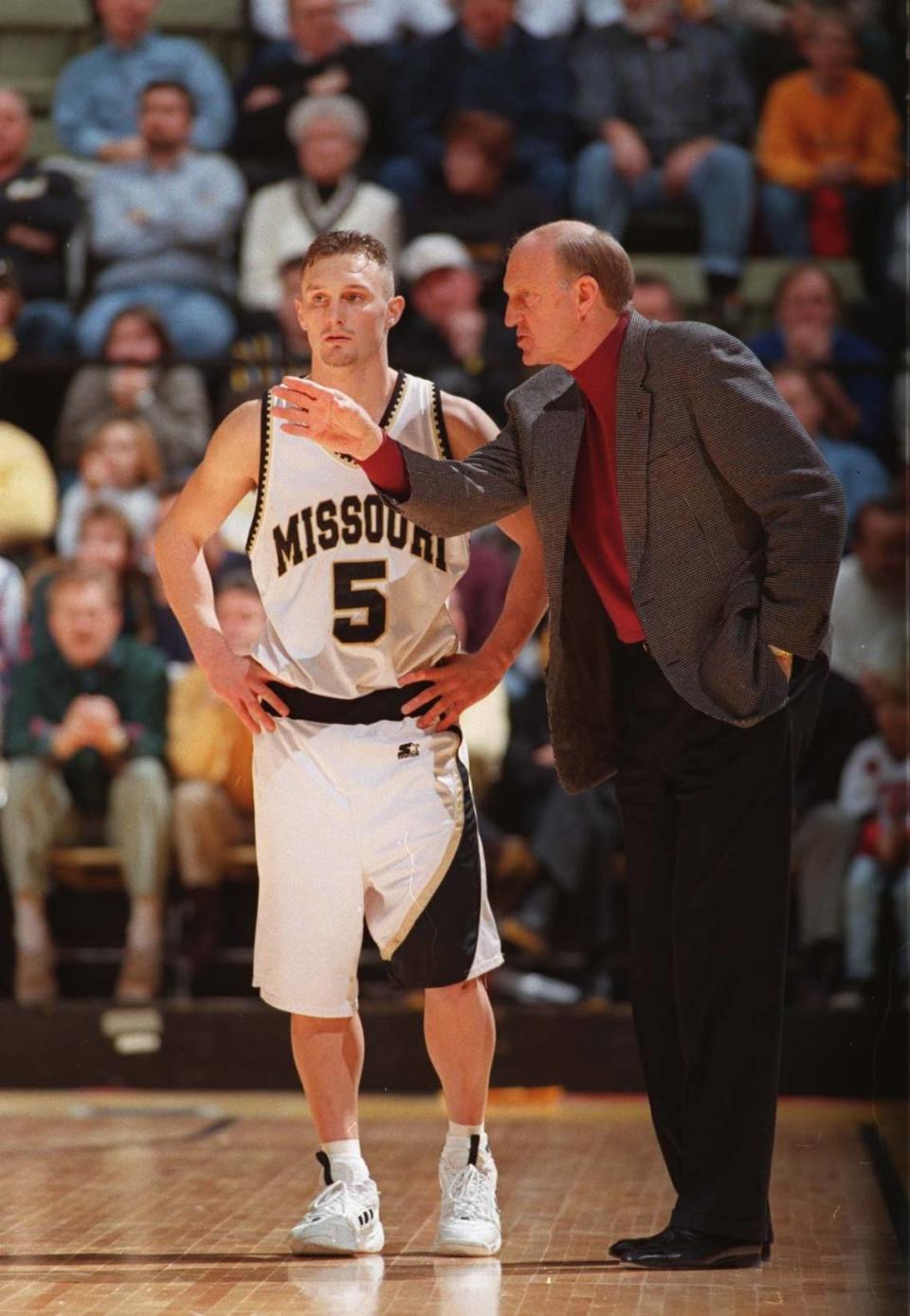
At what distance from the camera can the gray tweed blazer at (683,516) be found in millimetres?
2838

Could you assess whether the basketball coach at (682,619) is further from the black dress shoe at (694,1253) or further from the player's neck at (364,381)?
the player's neck at (364,381)

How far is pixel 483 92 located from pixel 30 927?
12.5 ft

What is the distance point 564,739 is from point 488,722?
271 cm

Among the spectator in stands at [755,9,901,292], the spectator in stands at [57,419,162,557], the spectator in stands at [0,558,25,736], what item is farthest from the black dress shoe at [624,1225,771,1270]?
the spectator in stands at [755,9,901,292]

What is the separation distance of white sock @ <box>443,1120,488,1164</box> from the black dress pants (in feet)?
1.00

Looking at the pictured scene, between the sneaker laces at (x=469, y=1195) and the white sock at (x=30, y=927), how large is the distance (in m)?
2.97

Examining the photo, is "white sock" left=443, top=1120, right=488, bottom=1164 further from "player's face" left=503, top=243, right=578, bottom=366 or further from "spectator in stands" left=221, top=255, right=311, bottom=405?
"spectator in stands" left=221, top=255, right=311, bottom=405

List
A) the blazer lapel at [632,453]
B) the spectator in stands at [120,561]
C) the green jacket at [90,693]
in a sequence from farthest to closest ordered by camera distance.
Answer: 1. the spectator in stands at [120,561]
2. the green jacket at [90,693]
3. the blazer lapel at [632,453]

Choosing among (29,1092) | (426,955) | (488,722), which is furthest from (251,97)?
(426,955)

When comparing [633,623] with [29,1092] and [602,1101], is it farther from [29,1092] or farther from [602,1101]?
[29,1092]

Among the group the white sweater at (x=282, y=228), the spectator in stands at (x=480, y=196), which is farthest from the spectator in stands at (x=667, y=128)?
the white sweater at (x=282, y=228)

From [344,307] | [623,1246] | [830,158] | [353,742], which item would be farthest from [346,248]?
[830,158]

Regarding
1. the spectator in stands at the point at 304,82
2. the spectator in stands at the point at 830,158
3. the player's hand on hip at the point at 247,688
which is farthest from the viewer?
the spectator in stands at the point at 304,82

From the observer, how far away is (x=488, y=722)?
581 cm
